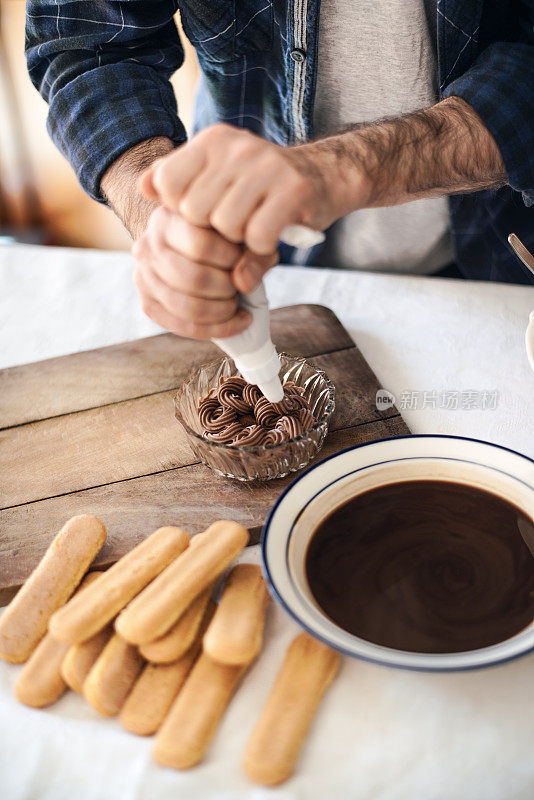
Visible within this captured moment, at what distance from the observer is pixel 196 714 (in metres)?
0.60

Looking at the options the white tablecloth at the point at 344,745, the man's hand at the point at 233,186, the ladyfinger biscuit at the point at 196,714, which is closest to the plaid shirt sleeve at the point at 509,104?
the man's hand at the point at 233,186

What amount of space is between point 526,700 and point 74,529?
46 cm

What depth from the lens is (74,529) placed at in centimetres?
75

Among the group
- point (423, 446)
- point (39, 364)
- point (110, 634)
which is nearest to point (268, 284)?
point (39, 364)

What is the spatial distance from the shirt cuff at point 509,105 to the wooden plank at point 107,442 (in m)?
0.35

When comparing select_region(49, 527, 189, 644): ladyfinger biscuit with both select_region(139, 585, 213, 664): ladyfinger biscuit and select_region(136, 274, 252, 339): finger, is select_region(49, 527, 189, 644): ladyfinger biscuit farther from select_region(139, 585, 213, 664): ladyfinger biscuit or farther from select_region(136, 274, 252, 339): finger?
select_region(136, 274, 252, 339): finger

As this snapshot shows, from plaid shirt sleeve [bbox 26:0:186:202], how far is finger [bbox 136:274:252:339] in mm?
440

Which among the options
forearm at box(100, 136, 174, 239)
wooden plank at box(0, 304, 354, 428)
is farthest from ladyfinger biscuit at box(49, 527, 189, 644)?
forearm at box(100, 136, 174, 239)

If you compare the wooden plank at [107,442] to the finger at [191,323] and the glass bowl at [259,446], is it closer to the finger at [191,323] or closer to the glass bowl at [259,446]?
the glass bowl at [259,446]

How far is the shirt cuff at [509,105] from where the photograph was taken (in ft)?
3.28

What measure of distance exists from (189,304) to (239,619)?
0.31 m

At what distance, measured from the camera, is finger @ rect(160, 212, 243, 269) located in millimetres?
696

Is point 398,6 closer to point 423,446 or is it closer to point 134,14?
point 134,14

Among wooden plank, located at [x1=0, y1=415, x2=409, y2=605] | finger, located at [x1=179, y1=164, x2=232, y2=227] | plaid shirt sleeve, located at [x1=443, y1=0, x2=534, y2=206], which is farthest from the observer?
plaid shirt sleeve, located at [x1=443, y1=0, x2=534, y2=206]
